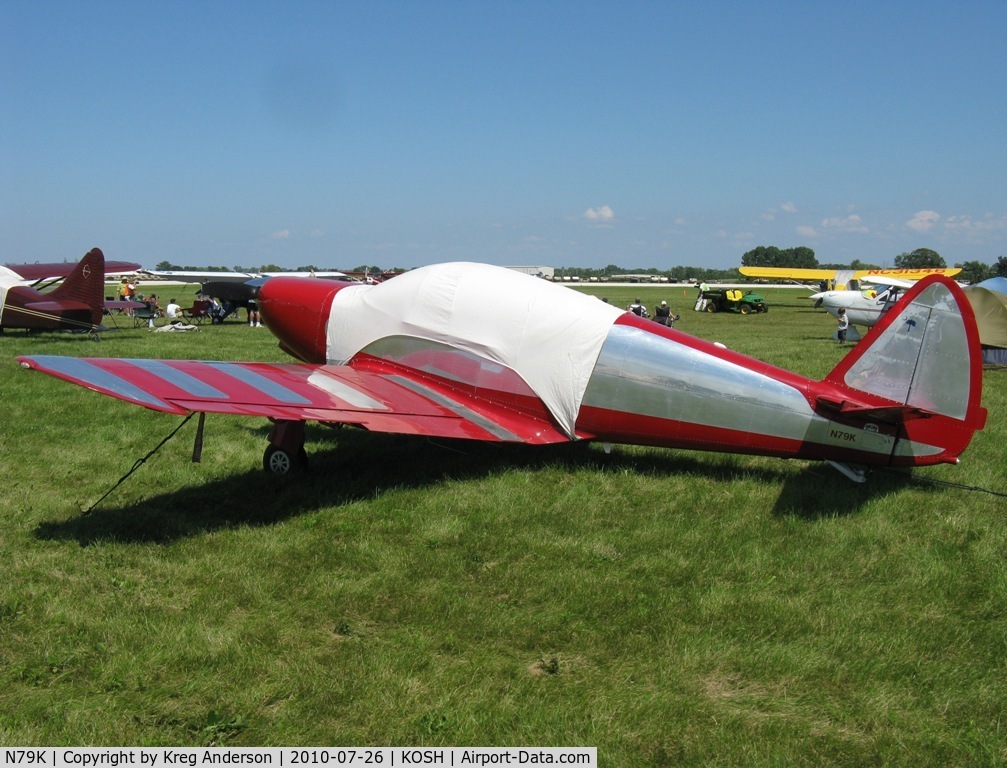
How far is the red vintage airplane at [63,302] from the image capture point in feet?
60.6

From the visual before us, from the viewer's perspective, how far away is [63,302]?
61.3 feet

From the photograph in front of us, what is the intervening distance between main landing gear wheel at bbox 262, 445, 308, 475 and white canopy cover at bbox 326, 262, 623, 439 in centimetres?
157

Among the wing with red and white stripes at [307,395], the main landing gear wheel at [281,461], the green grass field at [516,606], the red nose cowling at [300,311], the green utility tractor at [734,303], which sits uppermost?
the green utility tractor at [734,303]

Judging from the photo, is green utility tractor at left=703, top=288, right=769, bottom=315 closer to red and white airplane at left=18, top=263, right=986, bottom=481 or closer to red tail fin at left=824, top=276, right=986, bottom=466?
red and white airplane at left=18, top=263, right=986, bottom=481

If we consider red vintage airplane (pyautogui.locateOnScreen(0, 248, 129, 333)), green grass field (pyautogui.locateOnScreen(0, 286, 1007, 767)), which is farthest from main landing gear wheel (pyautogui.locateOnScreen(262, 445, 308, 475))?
red vintage airplane (pyautogui.locateOnScreen(0, 248, 129, 333))

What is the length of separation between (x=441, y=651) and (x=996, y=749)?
105 inches

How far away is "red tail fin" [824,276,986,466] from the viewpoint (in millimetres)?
6176

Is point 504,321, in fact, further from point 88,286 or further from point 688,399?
point 88,286

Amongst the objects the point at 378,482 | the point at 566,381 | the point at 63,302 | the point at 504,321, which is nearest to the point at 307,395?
the point at 378,482

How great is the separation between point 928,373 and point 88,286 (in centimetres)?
1857

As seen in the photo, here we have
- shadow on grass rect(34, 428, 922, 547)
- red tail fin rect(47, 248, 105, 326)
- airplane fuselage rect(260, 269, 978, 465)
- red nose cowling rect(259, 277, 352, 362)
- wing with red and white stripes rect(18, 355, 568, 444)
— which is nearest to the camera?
wing with red and white stripes rect(18, 355, 568, 444)

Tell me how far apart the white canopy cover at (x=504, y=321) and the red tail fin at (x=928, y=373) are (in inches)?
89.6

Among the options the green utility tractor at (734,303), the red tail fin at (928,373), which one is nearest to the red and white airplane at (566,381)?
the red tail fin at (928,373)

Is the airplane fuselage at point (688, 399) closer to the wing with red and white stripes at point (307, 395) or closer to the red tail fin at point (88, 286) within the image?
the wing with red and white stripes at point (307, 395)
